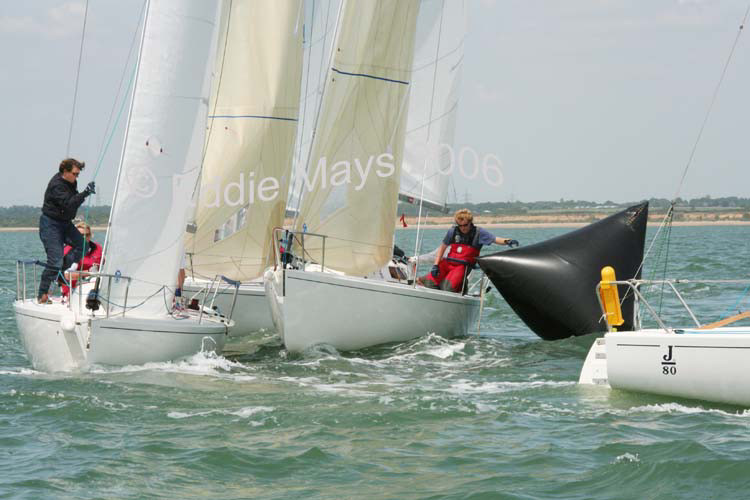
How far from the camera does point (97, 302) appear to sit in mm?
10469

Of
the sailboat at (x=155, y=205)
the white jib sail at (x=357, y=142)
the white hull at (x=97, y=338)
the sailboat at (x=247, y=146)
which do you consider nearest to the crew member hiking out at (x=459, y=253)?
the white jib sail at (x=357, y=142)

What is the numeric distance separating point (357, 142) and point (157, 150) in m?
3.19

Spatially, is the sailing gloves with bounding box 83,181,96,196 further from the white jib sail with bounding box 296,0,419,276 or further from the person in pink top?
the white jib sail with bounding box 296,0,419,276

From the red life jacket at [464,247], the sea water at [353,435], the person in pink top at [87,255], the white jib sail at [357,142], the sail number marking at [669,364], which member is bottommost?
the sea water at [353,435]

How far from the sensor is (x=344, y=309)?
40.7 feet

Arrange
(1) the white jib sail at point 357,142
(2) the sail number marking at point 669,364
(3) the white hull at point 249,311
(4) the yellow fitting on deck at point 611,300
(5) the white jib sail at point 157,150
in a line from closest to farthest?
(2) the sail number marking at point 669,364 → (4) the yellow fitting on deck at point 611,300 → (5) the white jib sail at point 157,150 → (1) the white jib sail at point 357,142 → (3) the white hull at point 249,311

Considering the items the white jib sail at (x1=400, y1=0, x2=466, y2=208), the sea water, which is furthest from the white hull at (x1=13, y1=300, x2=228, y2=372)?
the white jib sail at (x1=400, y1=0, x2=466, y2=208)

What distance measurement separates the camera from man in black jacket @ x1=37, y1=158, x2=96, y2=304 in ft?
36.6

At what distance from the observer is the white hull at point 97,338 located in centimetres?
1030

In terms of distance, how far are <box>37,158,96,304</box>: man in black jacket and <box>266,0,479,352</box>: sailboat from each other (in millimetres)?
2596

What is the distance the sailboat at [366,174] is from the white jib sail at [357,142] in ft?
0.04

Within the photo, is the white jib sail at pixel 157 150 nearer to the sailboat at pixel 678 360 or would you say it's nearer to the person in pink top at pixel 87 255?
the person in pink top at pixel 87 255

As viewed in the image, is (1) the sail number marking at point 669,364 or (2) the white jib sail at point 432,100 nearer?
(1) the sail number marking at point 669,364

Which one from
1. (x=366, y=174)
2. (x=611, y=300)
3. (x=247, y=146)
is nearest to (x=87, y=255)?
(x=247, y=146)
